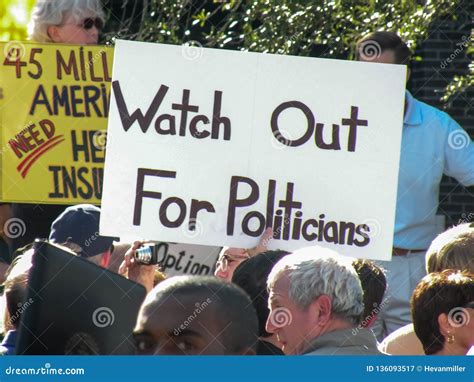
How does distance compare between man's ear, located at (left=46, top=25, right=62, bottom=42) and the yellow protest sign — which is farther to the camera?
man's ear, located at (left=46, top=25, right=62, bottom=42)

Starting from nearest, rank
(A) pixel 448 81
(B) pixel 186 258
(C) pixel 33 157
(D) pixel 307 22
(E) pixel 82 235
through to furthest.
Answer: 1. (E) pixel 82 235
2. (C) pixel 33 157
3. (B) pixel 186 258
4. (D) pixel 307 22
5. (A) pixel 448 81

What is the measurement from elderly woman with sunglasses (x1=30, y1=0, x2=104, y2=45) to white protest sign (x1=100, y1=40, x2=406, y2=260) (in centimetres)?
94

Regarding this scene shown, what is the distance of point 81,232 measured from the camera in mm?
4793

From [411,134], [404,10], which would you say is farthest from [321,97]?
[404,10]

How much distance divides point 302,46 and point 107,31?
6.22 feet

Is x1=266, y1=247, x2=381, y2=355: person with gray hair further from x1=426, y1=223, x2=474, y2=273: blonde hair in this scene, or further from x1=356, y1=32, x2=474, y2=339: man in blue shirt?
x1=356, y1=32, x2=474, y2=339: man in blue shirt

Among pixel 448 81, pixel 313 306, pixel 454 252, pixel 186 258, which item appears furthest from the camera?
pixel 448 81

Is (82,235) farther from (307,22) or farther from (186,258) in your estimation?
(307,22)

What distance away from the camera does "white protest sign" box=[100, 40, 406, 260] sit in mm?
4547

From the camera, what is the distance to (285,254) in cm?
433

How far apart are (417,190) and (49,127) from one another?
1.53m

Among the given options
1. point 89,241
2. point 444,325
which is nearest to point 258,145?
point 89,241

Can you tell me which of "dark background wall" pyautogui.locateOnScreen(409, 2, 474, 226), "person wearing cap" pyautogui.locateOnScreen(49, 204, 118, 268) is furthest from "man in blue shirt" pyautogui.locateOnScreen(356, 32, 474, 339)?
"dark background wall" pyautogui.locateOnScreen(409, 2, 474, 226)

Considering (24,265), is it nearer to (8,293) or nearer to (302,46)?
(8,293)
